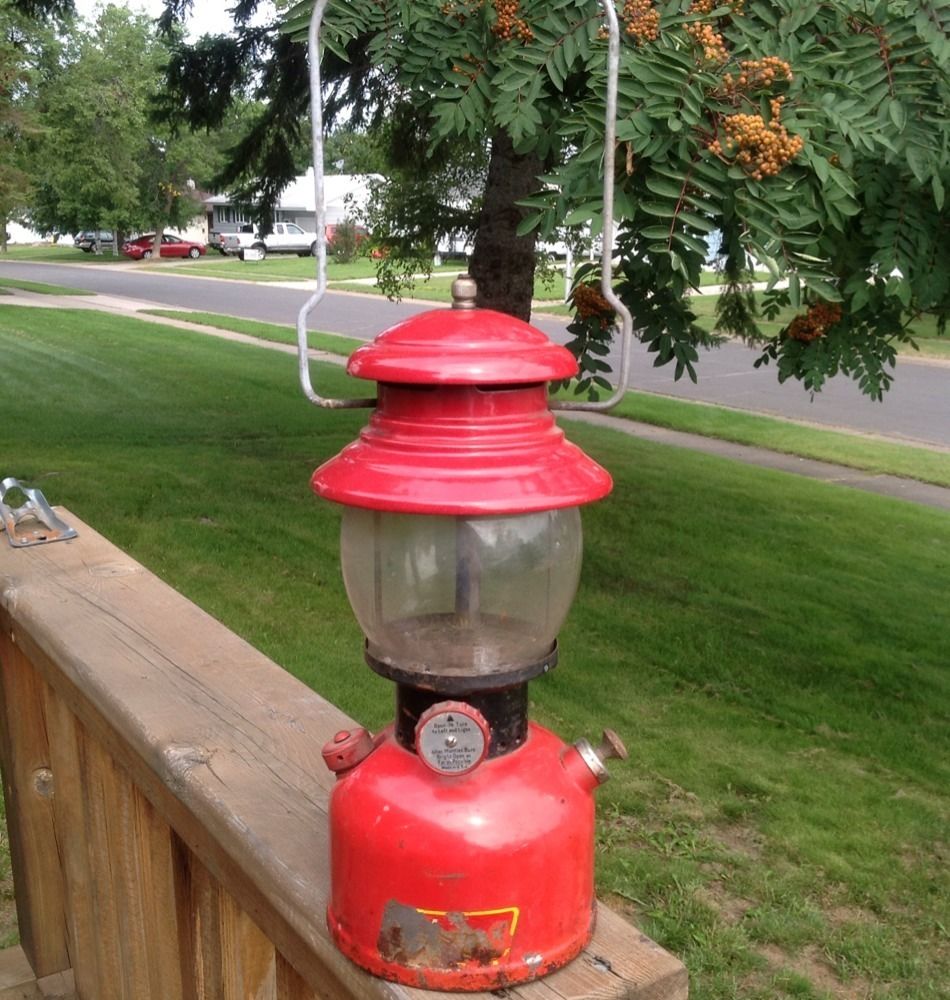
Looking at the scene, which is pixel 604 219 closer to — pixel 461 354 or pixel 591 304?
pixel 461 354

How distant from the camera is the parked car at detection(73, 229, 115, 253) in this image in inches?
2125

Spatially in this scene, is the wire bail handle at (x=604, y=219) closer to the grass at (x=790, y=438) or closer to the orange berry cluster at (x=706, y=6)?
the orange berry cluster at (x=706, y=6)

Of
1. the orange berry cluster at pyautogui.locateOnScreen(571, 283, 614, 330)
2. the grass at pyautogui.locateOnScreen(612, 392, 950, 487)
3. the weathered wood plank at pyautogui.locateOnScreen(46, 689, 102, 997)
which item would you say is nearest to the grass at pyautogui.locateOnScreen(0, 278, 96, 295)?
the grass at pyautogui.locateOnScreen(612, 392, 950, 487)

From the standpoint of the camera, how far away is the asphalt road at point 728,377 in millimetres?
12289

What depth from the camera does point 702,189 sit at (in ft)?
6.59

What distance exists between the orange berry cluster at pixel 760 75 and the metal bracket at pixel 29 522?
62.5 inches

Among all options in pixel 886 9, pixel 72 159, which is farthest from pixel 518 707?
pixel 72 159

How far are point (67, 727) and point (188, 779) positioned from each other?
0.67 m

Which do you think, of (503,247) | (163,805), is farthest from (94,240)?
(163,805)

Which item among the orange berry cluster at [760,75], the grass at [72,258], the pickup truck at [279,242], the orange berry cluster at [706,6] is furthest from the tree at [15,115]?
the pickup truck at [279,242]

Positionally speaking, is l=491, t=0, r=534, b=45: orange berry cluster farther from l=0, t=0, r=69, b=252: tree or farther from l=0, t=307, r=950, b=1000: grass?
l=0, t=0, r=69, b=252: tree

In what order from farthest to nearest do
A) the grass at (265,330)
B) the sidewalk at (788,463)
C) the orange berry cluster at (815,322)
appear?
the grass at (265,330) < the sidewalk at (788,463) < the orange berry cluster at (815,322)

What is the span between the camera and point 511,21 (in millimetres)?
2365

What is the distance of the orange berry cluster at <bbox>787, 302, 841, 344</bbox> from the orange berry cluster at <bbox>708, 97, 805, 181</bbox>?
133cm
